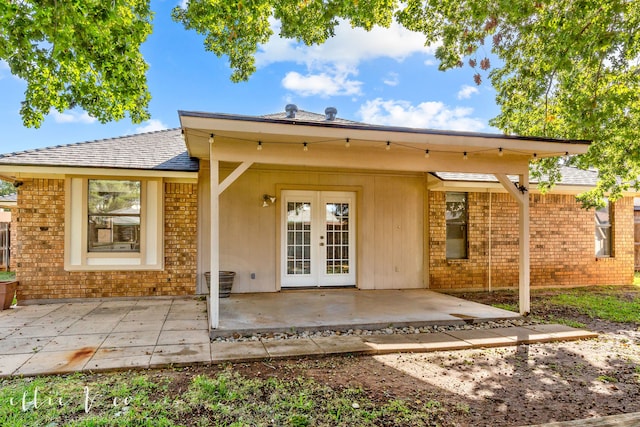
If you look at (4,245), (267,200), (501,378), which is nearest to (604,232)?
(501,378)

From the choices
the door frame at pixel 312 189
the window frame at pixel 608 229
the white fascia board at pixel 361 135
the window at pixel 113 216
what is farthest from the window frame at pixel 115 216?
the window frame at pixel 608 229

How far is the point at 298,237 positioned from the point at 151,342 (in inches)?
164

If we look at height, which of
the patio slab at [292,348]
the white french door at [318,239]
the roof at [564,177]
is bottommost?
the patio slab at [292,348]

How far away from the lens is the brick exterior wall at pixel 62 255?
6973 mm

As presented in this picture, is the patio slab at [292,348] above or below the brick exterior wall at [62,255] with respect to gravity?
below

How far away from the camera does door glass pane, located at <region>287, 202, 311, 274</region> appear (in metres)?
8.31

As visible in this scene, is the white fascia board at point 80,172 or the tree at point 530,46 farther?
the white fascia board at point 80,172

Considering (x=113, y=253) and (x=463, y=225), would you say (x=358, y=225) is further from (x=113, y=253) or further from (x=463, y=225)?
(x=113, y=253)

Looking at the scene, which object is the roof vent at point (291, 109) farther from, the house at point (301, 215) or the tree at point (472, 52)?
the tree at point (472, 52)

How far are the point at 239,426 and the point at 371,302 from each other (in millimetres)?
4611

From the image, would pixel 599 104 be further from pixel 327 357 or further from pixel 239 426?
pixel 239 426

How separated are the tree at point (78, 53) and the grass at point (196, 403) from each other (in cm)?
401

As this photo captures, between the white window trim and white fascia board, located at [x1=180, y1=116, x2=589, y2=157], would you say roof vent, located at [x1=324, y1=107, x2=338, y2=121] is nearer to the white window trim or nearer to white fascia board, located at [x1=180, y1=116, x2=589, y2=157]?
white fascia board, located at [x1=180, y1=116, x2=589, y2=157]

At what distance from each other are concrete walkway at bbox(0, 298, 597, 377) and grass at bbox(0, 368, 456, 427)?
382 millimetres
